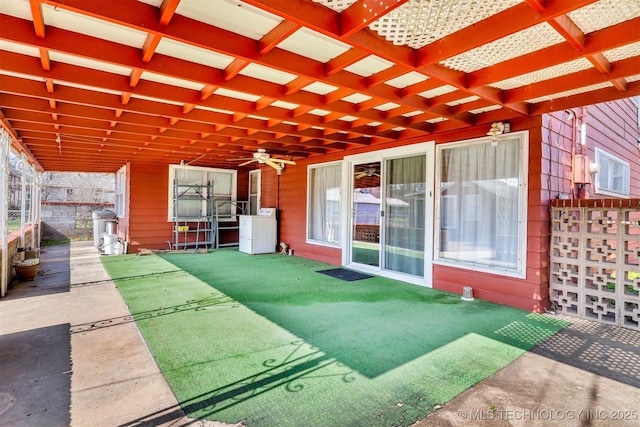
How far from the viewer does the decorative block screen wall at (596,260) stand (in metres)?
3.46

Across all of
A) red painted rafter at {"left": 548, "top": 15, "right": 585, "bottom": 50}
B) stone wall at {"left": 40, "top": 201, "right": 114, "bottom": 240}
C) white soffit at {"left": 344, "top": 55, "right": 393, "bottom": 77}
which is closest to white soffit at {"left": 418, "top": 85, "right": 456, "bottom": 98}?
white soffit at {"left": 344, "top": 55, "right": 393, "bottom": 77}

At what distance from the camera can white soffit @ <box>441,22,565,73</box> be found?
2273 mm

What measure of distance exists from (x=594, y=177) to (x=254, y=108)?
19.0 feet

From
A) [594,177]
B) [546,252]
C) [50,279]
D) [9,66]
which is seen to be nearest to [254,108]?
[9,66]

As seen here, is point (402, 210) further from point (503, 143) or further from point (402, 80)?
point (402, 80)

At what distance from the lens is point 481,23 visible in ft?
7.02

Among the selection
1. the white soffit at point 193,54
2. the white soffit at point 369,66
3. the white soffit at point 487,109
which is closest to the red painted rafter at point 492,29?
the white soffit at point 369,66

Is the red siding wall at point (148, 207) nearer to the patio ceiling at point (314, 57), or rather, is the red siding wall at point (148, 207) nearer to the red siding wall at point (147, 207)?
the red siding wall at point (147, 207)

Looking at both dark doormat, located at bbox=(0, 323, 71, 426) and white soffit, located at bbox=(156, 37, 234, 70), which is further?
white soffit, located at bbox=(156, 37, 234, 70)

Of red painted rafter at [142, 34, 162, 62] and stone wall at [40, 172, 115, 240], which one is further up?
red painted rafter at [142, 34, 162, 62]

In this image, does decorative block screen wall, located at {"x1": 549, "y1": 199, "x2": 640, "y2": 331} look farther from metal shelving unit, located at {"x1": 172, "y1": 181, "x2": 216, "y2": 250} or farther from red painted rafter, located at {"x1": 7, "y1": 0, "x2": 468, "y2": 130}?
metal shelving unit, located at {"x1": 172, "y1": 181, "x2": 216, "y2": 250}

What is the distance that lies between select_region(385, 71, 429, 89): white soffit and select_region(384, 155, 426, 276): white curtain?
6.94 ft

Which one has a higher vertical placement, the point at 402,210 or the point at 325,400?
the point at 402,210

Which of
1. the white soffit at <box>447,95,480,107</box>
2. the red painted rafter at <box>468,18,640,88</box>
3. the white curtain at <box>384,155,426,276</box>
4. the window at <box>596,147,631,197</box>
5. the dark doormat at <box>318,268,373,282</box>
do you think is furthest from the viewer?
the window at <box>596,147,631,197</box>
